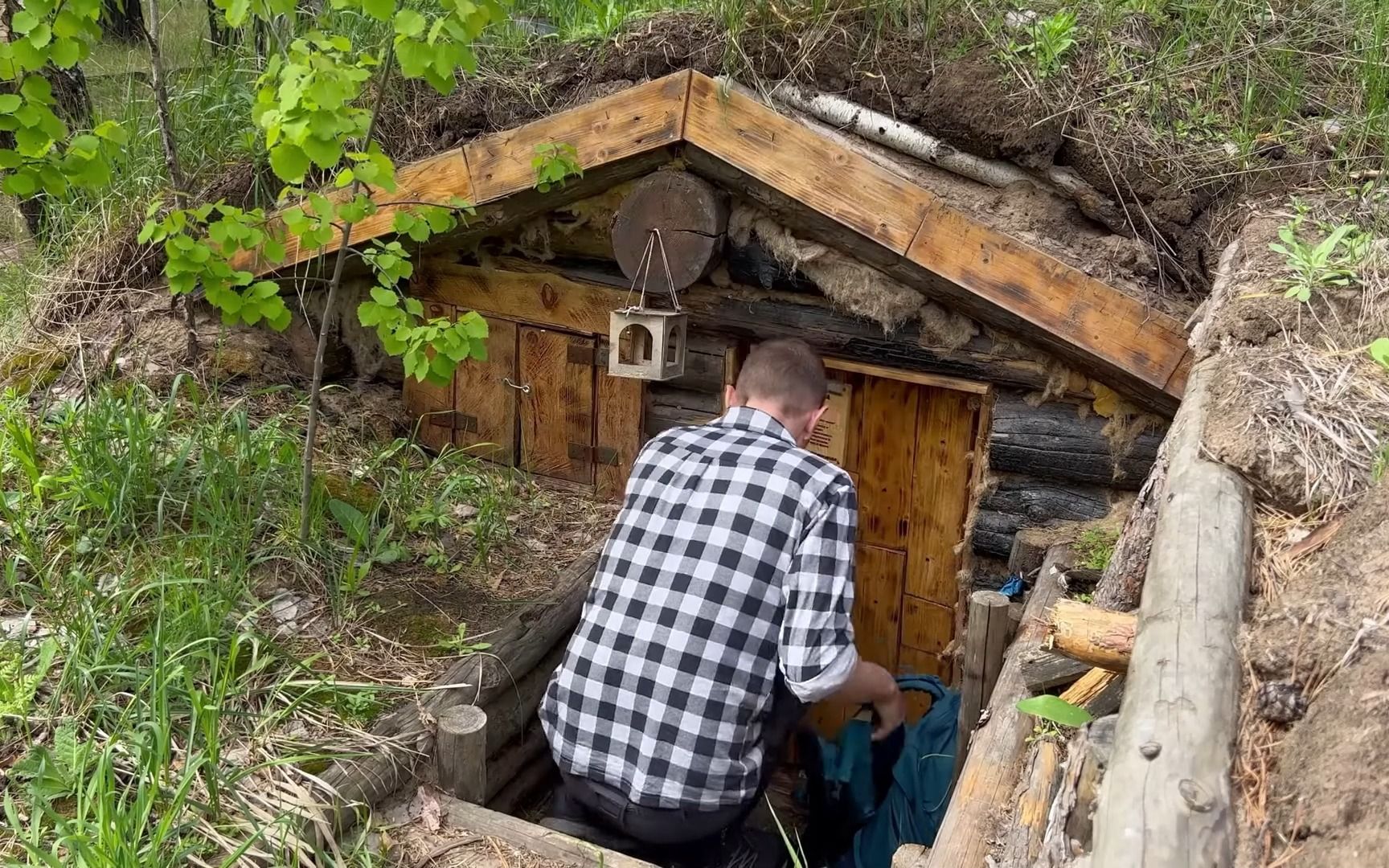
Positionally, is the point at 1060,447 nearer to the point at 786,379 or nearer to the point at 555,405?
the point at 786,379

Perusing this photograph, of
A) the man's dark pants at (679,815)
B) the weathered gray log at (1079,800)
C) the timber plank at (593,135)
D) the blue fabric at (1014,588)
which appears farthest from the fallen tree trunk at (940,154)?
the weathered gray log at (1079,800)

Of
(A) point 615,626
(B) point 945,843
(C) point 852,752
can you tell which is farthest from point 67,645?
(C) point 852,752

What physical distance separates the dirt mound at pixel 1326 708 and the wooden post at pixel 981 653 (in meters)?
2.09

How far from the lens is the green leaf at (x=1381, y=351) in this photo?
2.27m

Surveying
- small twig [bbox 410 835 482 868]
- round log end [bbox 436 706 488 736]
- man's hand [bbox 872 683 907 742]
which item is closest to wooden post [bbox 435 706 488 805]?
round log end [bbox 436 706 488 736]

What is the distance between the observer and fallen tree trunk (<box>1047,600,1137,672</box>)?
1.76m

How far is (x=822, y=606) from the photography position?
2926mm

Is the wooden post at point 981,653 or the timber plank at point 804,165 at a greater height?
the timber plank at point 804,165

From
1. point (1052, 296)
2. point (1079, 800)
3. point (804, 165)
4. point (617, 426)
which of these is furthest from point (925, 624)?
point (1079, 800)

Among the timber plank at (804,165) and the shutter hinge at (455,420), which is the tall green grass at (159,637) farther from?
the timber plank at (804,165)

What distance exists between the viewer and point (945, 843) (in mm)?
2385

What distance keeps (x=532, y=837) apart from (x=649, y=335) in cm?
223

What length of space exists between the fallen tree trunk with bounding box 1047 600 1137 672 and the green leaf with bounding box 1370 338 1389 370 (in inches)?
39.3

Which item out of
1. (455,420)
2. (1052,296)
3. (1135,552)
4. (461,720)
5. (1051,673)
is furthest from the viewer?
(455,420)
